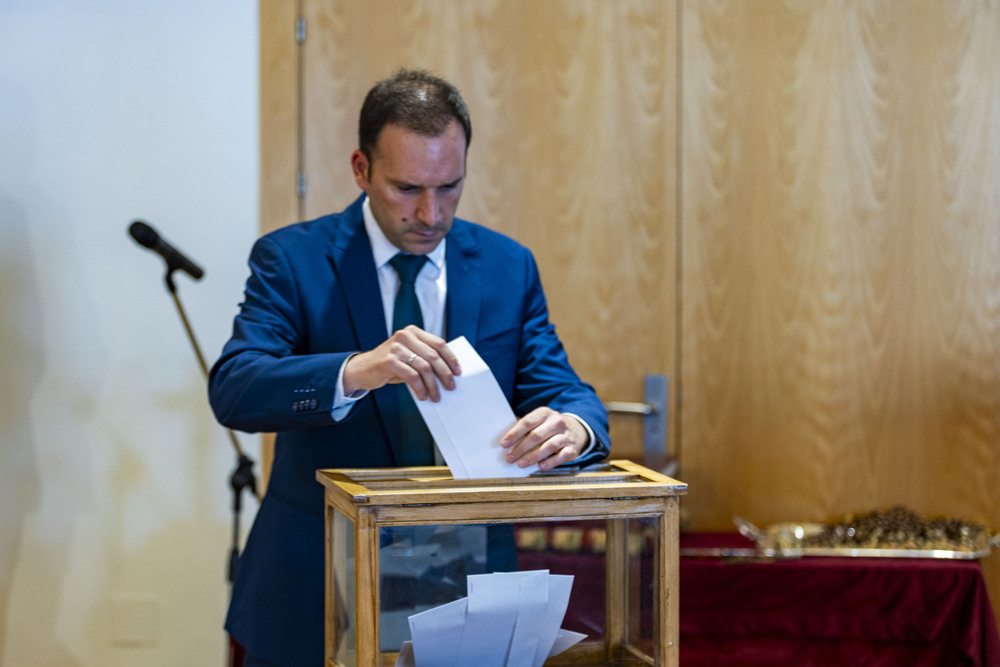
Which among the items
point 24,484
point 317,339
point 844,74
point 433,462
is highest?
point 844,74

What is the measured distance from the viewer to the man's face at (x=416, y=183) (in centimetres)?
136

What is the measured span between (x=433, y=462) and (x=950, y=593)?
1.76m

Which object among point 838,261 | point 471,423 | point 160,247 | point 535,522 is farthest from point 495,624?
point 838,261

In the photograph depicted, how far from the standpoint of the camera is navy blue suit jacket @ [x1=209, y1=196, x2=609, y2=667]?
1.30 meters

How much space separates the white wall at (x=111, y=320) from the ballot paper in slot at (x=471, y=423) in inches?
74.3

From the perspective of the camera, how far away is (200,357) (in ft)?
8.12

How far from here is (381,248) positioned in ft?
4.78

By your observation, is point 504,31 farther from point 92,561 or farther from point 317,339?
point 92,561

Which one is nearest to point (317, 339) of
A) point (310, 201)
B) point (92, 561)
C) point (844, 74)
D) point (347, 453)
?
point (347, 453)

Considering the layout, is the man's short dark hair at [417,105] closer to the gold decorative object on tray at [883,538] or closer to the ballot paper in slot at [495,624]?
the ballot paper in slot at [495,624]

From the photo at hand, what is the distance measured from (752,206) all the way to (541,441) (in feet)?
6.67

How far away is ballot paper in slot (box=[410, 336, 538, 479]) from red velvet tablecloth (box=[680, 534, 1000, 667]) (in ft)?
5.07

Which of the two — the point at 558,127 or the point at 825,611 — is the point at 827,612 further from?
the point at 558,127

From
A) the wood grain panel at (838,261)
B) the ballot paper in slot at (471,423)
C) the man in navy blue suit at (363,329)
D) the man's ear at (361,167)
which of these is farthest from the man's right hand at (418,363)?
the wood grain panel at (838,261)
